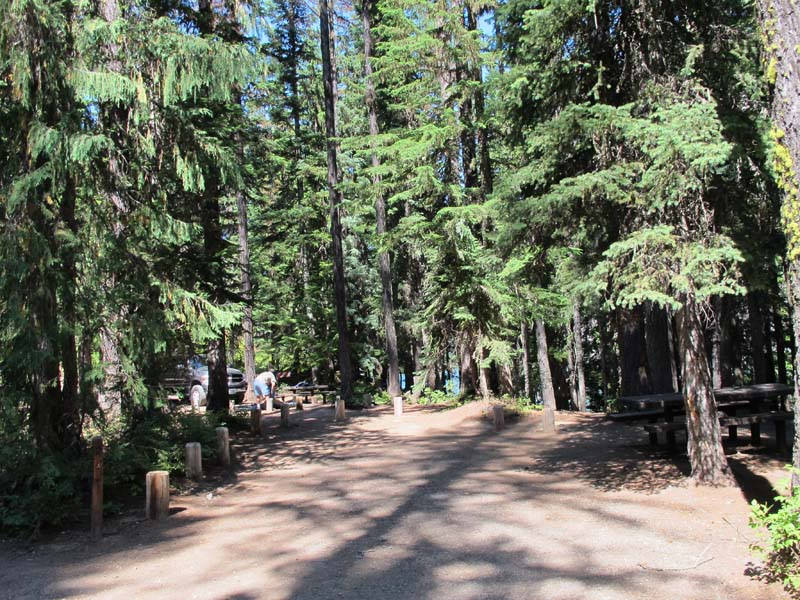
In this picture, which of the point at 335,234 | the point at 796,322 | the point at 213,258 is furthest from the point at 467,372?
the point at 796,322

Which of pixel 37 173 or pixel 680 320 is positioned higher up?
pixel 37 173

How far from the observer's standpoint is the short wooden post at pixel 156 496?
779cm

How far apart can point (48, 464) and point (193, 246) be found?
5850 mm

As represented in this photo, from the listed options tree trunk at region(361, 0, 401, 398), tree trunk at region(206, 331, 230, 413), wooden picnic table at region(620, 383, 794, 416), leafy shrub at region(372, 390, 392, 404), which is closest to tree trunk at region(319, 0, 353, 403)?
tree trunk at region(361, 0, 401, 398)

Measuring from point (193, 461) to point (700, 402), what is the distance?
7.09 metres

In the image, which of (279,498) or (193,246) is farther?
(193,246)

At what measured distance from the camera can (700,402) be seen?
7605mm

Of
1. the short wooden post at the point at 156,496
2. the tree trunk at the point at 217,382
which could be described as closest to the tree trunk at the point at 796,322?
the short wooden post at the point at 156,496

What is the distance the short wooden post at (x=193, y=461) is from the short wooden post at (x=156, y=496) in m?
1.79

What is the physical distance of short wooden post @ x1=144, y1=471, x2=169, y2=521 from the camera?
7.79 m

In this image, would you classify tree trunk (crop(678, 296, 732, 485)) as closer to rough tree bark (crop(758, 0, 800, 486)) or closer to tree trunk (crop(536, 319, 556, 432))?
rough tree bark (crop(758, 0, 800, 486))

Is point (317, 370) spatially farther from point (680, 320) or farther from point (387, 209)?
point (680, 320)

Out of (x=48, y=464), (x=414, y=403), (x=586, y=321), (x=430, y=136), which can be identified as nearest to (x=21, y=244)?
(x=48, y=464)

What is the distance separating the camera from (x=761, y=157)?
22.1 feet
